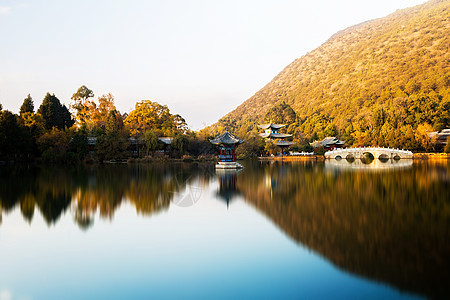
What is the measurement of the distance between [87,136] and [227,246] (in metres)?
31.8

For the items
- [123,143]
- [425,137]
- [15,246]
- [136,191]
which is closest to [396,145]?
[425,137]

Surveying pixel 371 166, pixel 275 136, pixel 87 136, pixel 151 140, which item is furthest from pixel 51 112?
pixel 371 166

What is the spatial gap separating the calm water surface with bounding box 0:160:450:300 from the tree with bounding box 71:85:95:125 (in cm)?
3546

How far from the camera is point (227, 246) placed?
6.54 meters

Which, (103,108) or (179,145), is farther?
(103,108)

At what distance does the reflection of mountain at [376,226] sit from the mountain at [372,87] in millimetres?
28674

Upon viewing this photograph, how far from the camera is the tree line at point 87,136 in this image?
30.4 m

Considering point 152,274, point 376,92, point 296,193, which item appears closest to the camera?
point 152,274

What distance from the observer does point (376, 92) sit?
64062 millimetres

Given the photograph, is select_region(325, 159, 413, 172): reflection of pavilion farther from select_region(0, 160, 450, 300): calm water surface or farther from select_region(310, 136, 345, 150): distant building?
select_region(310, 136, 345, 150): distant building

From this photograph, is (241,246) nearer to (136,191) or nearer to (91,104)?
(136,191)

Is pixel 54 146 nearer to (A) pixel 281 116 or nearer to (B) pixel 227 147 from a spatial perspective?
(B) pixel 227 147

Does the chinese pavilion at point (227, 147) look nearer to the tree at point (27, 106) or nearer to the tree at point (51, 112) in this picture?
the tree at point (51, 112)

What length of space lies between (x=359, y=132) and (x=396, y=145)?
696cm
